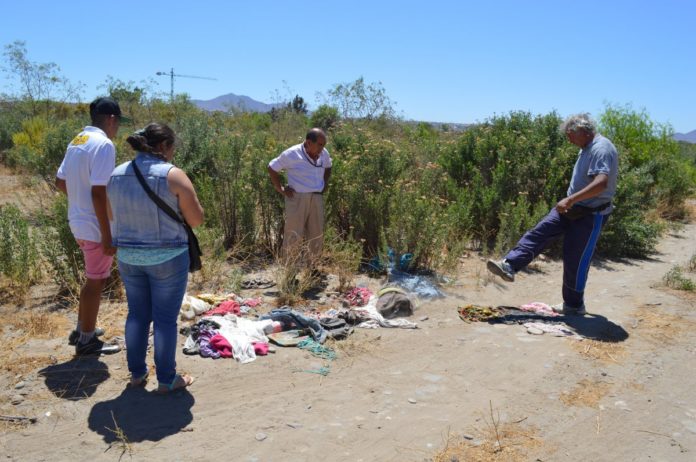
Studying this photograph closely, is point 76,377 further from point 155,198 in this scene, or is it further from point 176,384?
point 155,198

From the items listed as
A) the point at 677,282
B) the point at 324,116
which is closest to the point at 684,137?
the point at 324,116

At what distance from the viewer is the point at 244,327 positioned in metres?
4.80

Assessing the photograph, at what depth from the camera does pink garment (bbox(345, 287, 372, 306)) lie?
5762 millimetres

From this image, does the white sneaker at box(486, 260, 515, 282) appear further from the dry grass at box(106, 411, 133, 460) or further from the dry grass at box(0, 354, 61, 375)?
the dry grass at box(0, 354, 61, 375)

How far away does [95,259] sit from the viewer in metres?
3.99

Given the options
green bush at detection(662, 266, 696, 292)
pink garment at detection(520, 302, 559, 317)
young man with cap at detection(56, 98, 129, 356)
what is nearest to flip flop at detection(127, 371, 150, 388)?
young man with cap at detection(56, 98, 129, 356)

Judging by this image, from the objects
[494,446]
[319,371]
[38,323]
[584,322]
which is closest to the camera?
[494,446]

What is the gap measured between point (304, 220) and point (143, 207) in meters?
3.06

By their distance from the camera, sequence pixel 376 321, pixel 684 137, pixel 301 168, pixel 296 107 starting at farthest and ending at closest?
pixel 684 137 → pixel 296 107 → pixel 301 168 → pixel 376 321

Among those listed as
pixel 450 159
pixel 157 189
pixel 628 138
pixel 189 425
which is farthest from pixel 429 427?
pixel 628 138

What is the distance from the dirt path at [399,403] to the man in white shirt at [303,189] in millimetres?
1681

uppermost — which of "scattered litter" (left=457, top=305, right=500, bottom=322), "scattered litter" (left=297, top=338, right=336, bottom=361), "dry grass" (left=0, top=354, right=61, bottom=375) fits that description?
"scattered litter" (left=457, top=305, right=500, bottom=322)

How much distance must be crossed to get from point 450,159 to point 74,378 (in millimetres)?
7229

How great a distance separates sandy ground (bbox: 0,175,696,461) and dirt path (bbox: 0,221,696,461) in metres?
0.01
